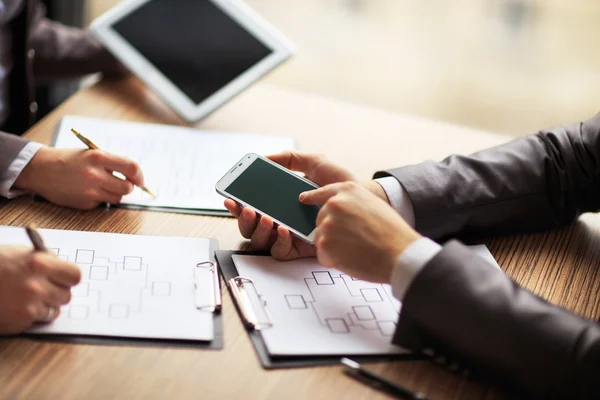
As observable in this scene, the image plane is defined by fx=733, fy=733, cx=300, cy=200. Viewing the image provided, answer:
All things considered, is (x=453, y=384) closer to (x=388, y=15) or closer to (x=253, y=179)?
(x=253, y=179)

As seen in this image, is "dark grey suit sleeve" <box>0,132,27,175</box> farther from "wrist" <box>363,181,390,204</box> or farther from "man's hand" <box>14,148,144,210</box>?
"wrist" <box>363,181,390,204</box>

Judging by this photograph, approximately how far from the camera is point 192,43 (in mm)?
1277

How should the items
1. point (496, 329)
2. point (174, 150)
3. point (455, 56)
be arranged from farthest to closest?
point (455, 56)
point (174, 150)
point (496, 329)

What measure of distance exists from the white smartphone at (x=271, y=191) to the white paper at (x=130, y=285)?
0.26 ft

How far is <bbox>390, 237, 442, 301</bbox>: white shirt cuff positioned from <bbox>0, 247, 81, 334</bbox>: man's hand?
0.32 metres

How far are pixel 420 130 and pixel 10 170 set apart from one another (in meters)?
0.66

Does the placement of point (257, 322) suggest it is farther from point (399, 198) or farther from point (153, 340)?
point (399, 198)

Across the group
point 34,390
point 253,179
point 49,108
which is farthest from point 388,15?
point 34,390

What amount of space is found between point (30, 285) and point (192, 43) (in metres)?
0.66

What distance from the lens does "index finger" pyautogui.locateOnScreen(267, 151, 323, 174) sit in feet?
3.29

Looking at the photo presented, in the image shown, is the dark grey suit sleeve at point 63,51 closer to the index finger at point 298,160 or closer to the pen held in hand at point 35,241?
the index finger at point 298,160

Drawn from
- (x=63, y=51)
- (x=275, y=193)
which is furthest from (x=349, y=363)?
(x=63, y=51)

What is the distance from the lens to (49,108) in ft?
5.98

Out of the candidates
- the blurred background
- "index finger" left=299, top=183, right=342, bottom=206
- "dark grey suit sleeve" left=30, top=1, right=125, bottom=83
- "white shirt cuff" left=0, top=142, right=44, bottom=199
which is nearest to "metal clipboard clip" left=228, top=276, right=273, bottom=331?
"index finger" left=299, top=183, right=342, bottom=206
